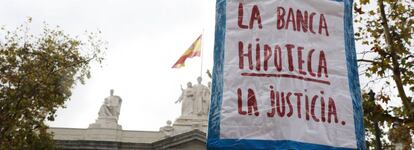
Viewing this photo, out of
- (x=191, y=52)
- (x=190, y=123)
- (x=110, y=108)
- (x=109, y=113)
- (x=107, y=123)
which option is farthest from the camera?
(x=109, y=113)

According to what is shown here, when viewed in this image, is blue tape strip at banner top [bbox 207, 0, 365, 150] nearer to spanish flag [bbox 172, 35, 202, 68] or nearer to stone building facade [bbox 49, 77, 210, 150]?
spanish flag [bbox 172, 35, 202, 68]

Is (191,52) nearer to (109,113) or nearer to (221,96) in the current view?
(109,113)

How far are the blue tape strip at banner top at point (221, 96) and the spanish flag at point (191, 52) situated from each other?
23729mm

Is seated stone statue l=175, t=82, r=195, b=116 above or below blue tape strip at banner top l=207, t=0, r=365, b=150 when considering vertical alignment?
above

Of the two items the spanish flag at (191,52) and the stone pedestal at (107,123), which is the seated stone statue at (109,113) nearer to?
the stone pedestal at (107,123)

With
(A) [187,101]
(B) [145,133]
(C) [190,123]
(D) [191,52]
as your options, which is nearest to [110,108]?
(B) [145,133]

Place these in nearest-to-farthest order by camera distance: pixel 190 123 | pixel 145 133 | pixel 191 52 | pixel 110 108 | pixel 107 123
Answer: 1. pixel 191 52
2. pixel 190 123
3. pixel 107 123
4. pixel 145 133
5. pixel 110 108

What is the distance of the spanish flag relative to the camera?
27486mm

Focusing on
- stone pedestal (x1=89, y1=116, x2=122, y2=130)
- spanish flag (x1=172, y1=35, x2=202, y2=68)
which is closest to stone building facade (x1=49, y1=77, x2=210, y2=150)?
stone pedestal (x1=89, y1=116, x2=122, y2=130)

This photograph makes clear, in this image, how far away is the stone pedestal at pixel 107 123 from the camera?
29.7 m

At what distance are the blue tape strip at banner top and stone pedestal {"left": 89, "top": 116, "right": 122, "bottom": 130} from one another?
2670 centimetres

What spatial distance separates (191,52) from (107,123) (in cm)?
613

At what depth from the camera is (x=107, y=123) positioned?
98.2ft

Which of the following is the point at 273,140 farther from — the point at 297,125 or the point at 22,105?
the point at 22,105
